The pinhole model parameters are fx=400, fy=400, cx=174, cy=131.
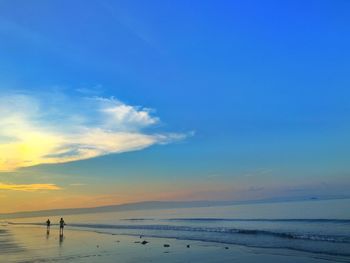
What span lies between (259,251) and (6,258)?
18.9m

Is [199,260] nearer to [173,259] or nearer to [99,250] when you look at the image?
[173,259]

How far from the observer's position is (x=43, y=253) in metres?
30.7

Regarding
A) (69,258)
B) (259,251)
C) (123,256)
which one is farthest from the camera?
(259,251)

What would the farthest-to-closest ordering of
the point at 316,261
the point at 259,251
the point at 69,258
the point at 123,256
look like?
1. the point at 259,251
2. the point at 123,256
3. the point at 69,258
4. the point at 316,261

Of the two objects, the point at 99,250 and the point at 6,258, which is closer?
the point at 6,258

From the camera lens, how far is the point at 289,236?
42.0 meters

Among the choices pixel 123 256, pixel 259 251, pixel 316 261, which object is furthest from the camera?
pixel 259 251

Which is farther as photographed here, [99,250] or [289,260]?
[99,250]

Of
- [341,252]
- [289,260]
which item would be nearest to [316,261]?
[289,260]

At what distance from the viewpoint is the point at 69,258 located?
27328 mm

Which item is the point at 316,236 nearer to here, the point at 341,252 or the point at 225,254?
the point at 341,252

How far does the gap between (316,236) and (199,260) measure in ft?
59.6

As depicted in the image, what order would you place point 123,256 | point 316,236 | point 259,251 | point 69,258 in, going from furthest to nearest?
point 316,236 < point 259,251 < point 123,256 < point 69,258

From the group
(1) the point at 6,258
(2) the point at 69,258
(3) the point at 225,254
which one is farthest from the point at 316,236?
(1) the point at 6,258
